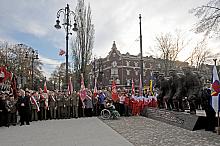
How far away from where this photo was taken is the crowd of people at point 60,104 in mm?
13734

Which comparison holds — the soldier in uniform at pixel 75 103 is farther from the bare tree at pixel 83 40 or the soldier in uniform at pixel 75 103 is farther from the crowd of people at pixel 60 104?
the bare tree at pixel 83 40

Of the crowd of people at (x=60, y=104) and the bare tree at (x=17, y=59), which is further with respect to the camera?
the bare tree at (x=17, y=59)

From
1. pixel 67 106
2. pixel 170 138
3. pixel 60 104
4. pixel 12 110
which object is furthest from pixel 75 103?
pixel 170 138

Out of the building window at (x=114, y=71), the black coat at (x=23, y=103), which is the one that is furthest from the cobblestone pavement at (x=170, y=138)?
the building window at (x=114, y=71)

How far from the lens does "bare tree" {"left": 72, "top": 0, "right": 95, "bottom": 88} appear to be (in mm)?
23297

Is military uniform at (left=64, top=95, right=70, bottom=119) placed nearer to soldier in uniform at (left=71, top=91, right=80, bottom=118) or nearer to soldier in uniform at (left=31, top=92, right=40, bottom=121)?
soldier in uniform at (left=71, top=91, right=80, bottom=118)

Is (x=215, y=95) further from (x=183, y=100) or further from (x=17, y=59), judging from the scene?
(x=17, y=59)

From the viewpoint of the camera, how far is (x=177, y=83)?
13.6 meters

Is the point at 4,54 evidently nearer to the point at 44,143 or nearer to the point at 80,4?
the point at 80,4

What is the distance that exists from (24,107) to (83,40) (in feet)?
37.5

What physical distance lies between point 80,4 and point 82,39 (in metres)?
3.82

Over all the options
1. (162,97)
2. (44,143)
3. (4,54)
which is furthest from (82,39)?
(4,54)

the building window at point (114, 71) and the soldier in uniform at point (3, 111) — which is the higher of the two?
the building window at point (114, 71)

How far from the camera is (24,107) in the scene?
45.0 feet
